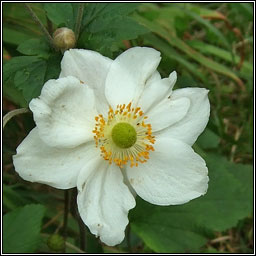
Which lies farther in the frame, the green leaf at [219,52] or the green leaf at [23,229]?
the green leaf at [219,52]

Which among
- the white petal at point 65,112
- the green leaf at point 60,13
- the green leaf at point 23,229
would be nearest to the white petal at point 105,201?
the white petal at point 65,112

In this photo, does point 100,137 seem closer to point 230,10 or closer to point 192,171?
point 192,171

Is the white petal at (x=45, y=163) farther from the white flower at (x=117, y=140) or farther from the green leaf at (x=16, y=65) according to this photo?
the green leaf at (x=16, y=65)

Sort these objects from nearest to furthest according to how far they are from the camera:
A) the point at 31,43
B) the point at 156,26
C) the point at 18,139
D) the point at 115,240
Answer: the point at 115,240, the point at 31,43, the point at 18,139, the point at 156,26

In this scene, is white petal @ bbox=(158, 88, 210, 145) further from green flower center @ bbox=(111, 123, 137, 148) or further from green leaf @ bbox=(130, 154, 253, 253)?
green leaf @ bbox=(130, 154, 253, 253)

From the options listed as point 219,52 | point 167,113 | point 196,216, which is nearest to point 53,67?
point 167,113

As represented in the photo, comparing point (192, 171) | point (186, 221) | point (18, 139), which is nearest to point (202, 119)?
point (192, 171)
